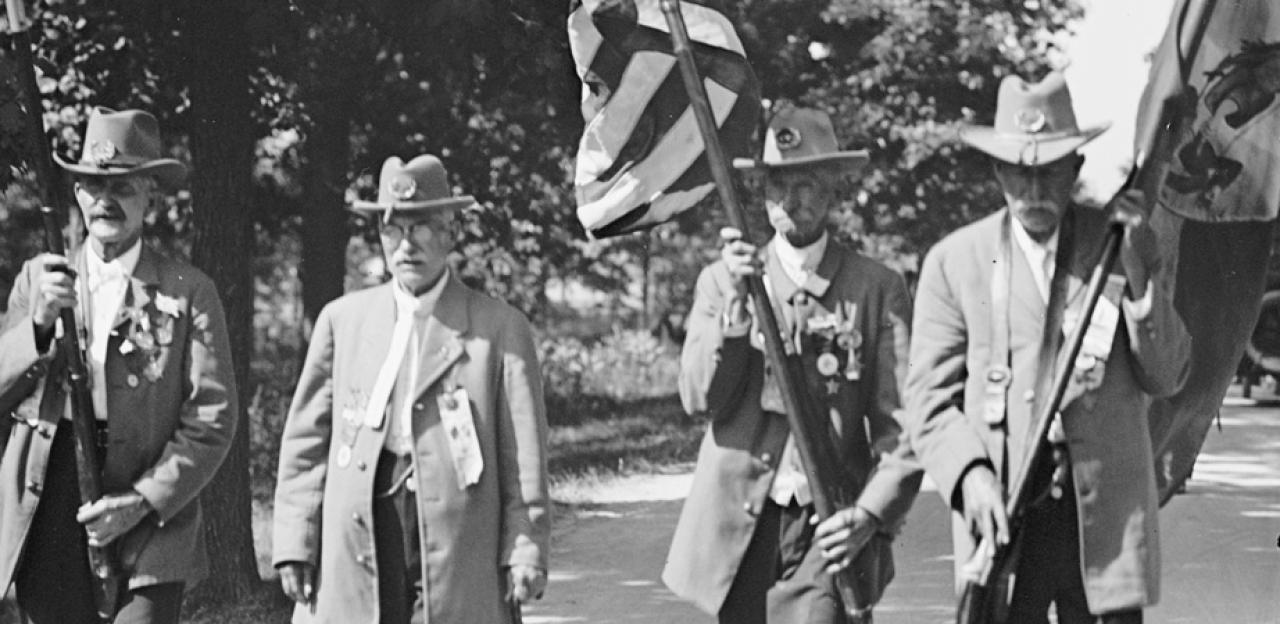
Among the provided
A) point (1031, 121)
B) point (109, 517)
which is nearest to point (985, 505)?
point (1031, 121)

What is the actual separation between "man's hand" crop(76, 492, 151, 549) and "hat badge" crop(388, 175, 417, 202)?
1326mm

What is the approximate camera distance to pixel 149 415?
7.69m

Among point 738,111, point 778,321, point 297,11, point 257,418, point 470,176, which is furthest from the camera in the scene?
point 257,418

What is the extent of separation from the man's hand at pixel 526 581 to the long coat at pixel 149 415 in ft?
3.75

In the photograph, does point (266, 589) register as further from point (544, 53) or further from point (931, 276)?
point (931, 276)

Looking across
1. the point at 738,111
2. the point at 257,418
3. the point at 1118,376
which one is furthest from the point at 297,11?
the point at 257,418

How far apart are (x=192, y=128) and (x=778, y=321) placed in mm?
6316

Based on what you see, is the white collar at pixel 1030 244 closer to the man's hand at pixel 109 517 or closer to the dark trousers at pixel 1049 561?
the dark trousers at pixel 1049 561

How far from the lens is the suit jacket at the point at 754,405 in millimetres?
7492

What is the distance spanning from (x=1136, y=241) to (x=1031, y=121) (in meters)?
0.52

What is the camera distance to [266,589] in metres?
13.2

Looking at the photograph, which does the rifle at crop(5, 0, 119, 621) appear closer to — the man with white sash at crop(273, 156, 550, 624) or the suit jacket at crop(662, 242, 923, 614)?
A: the man with white sash at crop(273, 156, 550, 624)

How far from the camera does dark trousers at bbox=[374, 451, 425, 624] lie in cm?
738

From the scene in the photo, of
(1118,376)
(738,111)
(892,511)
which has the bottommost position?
(892,511)
